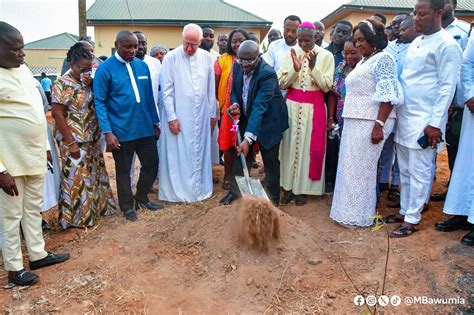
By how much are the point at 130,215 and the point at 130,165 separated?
0.55m

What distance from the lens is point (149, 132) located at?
4262 millimetres

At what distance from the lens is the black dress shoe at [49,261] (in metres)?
3.25

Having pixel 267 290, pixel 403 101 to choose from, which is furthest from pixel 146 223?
pixel 403 101

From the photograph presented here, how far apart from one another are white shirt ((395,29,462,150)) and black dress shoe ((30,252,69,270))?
320cm

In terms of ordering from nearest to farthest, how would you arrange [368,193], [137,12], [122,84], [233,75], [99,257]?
[99,257]
[368,193]
[122,84]
[233,75]
[137,12]

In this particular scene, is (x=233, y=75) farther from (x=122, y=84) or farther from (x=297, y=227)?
(x=297, y=227)

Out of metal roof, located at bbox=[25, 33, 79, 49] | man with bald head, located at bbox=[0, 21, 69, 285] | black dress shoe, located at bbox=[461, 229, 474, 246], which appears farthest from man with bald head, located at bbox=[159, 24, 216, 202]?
metal roof, located at bbox=[25, 33, 79, 49]

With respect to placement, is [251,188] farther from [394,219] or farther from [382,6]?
[382,6]

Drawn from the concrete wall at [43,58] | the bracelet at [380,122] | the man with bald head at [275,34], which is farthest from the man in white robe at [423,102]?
the concrete wall at [43,58]

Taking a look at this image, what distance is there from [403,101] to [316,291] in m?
1.86

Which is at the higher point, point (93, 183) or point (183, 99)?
point (183, 99)

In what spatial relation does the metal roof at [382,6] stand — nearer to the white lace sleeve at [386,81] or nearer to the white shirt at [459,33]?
the white shirt at [459,33]

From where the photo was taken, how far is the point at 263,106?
13.4 feet

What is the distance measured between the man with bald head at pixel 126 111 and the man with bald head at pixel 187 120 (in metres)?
0.32
